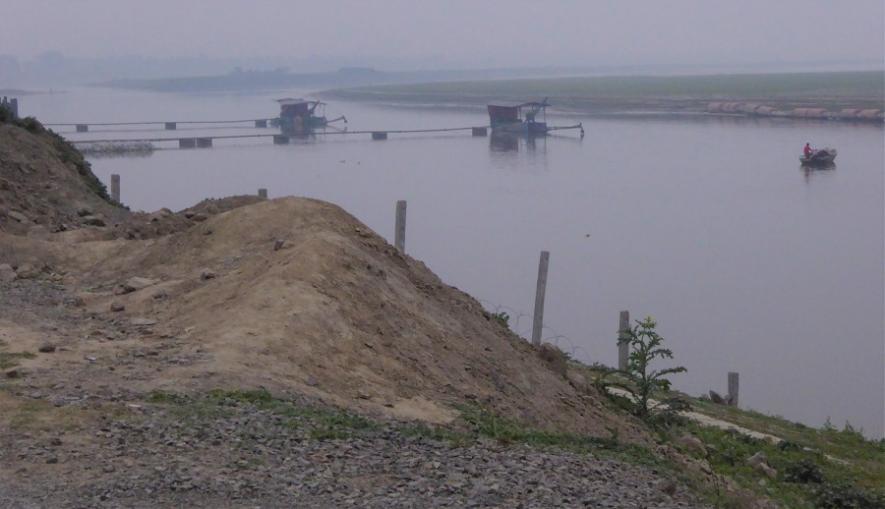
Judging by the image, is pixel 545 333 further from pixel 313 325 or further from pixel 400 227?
pixel 313 325

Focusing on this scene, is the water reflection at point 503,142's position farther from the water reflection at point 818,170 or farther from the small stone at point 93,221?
the small stone at point 93,221

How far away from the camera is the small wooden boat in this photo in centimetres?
4328

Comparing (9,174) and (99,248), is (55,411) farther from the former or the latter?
(9,174)

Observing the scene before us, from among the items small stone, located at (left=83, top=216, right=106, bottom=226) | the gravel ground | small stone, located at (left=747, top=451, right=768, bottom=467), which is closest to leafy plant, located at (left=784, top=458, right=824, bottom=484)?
small stone, located at (left=747, top=451, right=768, bottom=467)

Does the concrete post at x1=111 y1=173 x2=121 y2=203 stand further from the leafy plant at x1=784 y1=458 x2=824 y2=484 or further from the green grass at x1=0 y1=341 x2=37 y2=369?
the leafy plant at x1=784 y1=458 x2=824 y2=484

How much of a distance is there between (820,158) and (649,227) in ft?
44.7

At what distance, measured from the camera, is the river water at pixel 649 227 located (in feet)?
68.6

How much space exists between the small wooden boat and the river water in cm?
39

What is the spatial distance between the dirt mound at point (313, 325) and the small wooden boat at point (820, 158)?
33.4 m

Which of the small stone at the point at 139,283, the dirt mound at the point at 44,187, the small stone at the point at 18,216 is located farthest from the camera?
the dirt mound at the point at 44,187

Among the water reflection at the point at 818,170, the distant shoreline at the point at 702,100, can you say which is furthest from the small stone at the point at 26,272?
the distant shoreline at the point at 702,100

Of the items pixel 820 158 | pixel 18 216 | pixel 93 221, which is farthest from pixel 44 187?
pixel 820 158

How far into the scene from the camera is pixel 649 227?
1278 inches

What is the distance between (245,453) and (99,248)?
7.06m
